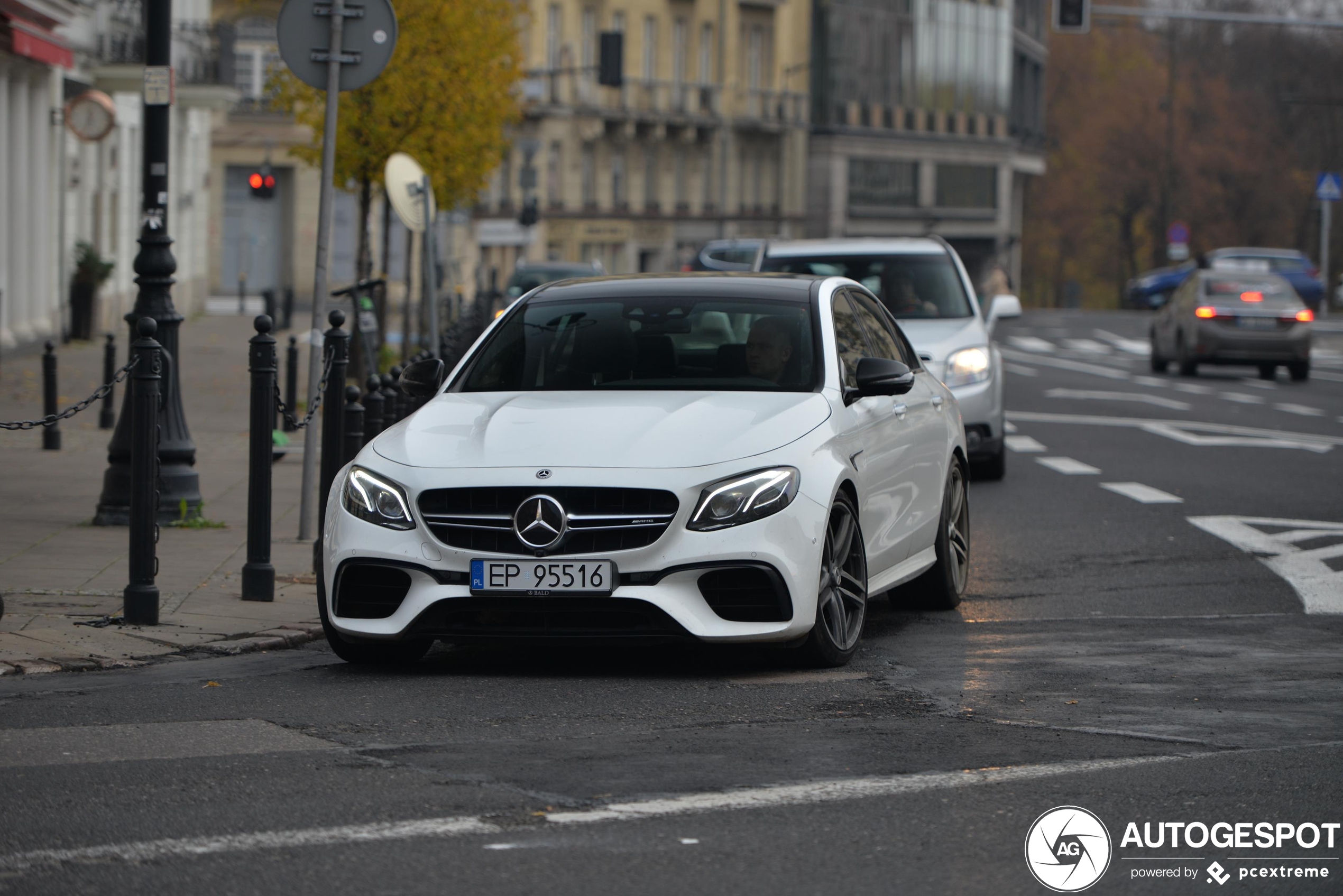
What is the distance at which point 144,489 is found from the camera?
8570 mm

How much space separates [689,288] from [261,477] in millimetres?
2008

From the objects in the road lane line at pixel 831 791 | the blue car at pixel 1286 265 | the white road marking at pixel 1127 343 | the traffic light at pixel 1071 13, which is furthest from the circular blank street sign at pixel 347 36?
the blue car at pixel 1286 265

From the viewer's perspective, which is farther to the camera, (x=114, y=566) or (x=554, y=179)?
(x=554, y=179)

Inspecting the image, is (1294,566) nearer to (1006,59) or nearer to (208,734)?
(208,734)

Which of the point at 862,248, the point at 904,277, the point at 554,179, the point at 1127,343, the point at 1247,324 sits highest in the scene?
the point at 554,179

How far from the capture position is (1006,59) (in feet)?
312

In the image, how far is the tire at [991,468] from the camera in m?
16.2

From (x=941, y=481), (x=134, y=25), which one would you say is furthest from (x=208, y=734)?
(x=134, y=25)

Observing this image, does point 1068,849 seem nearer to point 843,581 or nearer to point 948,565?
point 843,581

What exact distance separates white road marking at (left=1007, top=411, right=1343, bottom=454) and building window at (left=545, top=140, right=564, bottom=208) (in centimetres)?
4933

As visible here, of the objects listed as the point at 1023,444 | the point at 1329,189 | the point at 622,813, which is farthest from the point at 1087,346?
the point at 622,813

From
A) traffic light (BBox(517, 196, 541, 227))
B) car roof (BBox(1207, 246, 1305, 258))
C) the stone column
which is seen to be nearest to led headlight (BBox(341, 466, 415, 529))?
the stone column

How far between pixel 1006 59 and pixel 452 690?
90.8 metres

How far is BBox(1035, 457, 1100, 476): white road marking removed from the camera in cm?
1672
